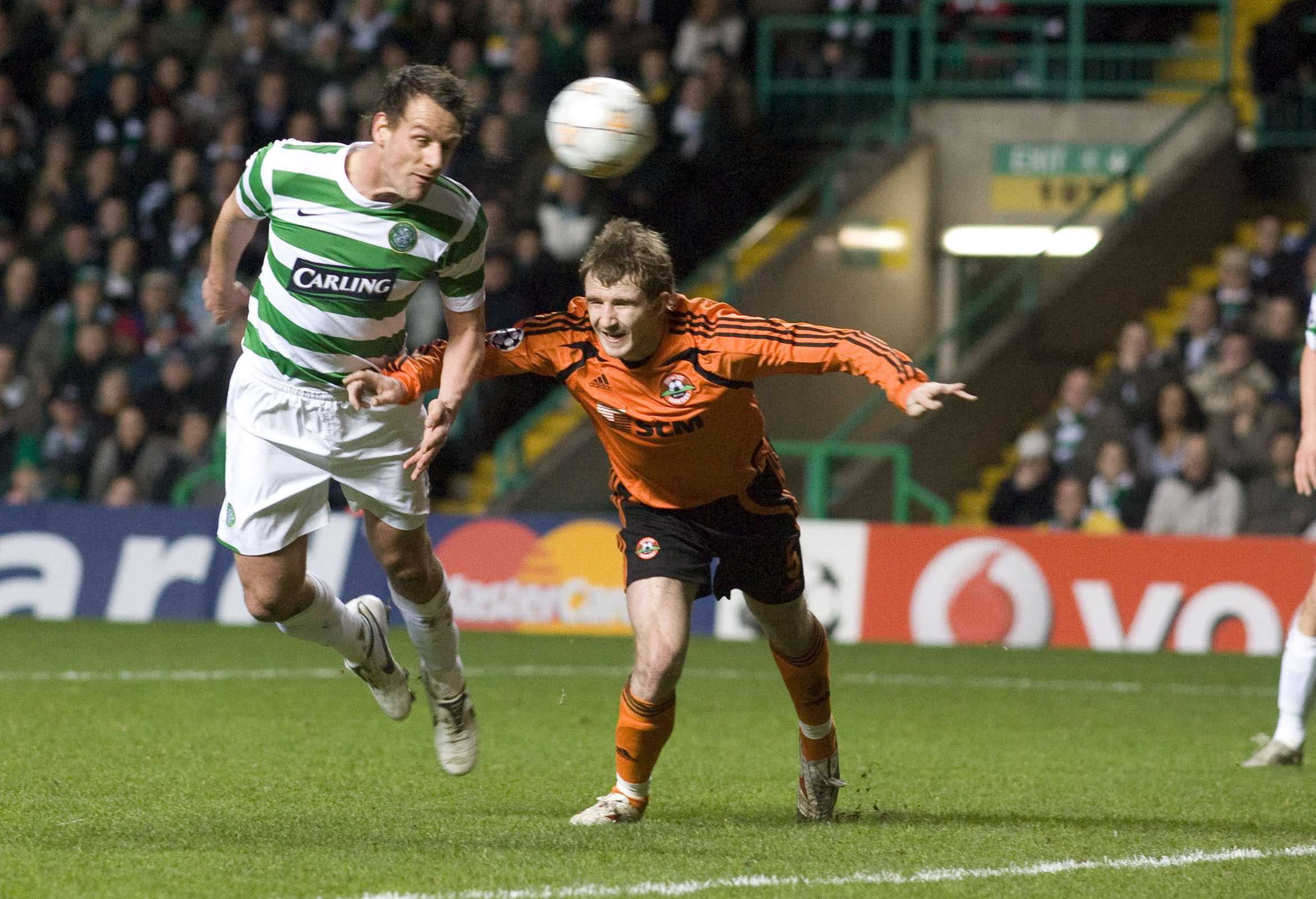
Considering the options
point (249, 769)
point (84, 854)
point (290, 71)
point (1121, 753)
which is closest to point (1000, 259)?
point (290, 71)

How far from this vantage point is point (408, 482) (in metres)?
6.10

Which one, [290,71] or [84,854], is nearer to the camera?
[84,854]

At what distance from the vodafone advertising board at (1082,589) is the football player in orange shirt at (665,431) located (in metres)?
6.91

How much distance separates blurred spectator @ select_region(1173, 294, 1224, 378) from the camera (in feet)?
48.9

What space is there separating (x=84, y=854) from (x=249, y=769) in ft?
5.64

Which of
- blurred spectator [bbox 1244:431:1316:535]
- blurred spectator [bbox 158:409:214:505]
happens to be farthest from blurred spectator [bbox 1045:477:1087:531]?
A: blurred spectator [bbox 158:409:214:505]

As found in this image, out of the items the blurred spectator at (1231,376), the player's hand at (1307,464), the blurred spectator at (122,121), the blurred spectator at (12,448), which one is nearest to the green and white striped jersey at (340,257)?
the player's hand at (1307,464)

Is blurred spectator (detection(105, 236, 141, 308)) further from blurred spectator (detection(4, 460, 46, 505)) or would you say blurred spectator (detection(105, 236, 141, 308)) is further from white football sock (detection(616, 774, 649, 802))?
white football sock (detection(616, 774, 649, 802))

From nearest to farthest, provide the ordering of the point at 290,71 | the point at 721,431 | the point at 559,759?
the point at 721,431 → the point at 559,759 → the point at 290,71

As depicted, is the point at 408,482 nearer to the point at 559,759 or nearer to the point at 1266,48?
the point at 559,759

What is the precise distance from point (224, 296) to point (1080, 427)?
9.92 m

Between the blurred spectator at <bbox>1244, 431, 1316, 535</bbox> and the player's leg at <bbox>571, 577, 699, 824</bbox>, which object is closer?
the player's leg at <bbox>571, 577, 699, 824</bbox>

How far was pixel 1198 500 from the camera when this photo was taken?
43.7ft

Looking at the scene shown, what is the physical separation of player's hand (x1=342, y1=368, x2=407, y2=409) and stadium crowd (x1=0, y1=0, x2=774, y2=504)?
910 cm
